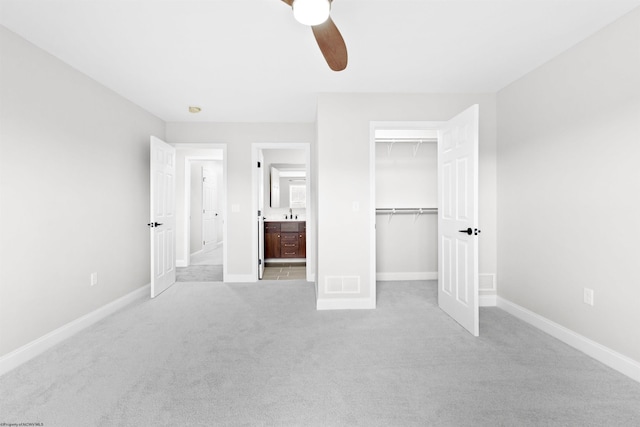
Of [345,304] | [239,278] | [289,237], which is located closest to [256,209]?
[239,278]

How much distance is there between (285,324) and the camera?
2.83 metres

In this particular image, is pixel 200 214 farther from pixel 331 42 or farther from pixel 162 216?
pixel 331 42

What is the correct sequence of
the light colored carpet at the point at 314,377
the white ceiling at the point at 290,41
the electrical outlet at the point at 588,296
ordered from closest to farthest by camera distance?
the light colored carpet at the point at 314,377, the white ceiling at the point at 290,41, the electrical outlet at the point at 588,296

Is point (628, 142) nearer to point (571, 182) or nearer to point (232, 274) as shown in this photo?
point (571, 182)

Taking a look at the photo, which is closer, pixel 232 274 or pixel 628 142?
pixel 628 142

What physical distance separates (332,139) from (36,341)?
3.11 metres

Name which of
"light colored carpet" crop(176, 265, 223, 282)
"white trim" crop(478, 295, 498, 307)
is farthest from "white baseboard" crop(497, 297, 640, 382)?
"light colored carpet" crop(176, 265, 223, 282)

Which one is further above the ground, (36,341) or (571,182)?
(571,182)

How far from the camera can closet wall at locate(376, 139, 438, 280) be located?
446cm

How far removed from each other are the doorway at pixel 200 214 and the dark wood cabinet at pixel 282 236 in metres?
0.95

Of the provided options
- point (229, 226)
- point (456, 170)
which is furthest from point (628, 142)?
point (229, 226)

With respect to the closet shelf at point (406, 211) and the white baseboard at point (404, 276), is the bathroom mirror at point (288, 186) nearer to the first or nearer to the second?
the closet shelf at point (406, 211)

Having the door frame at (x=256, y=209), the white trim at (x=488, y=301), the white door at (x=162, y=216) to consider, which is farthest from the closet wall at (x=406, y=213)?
the white door at (x=162, y=216)

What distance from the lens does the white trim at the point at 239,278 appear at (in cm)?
444
